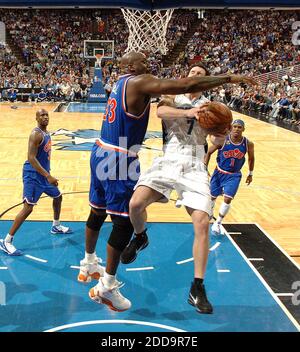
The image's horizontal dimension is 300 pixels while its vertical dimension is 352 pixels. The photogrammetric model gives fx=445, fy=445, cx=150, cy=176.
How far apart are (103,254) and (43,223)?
50.1 inches

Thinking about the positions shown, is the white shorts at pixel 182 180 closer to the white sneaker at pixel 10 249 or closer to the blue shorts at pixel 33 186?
the blue shorts at pixel 33 186

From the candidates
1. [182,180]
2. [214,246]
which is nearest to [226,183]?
[214,246]

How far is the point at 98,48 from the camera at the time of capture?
1052 inches

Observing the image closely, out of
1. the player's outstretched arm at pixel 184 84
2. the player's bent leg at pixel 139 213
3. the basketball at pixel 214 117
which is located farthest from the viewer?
the player's bent leg at pixel 139 213

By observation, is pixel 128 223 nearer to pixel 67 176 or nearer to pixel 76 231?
pixel 76 231

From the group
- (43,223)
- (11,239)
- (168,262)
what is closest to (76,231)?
(43,223)

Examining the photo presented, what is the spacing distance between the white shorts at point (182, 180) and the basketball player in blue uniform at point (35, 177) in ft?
5.32

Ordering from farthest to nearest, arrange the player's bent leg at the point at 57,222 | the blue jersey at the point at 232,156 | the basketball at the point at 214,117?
the blue jersey at the point at 232,156
the player's bent leg at the point at 57,222
the basketball at the point at 214,117

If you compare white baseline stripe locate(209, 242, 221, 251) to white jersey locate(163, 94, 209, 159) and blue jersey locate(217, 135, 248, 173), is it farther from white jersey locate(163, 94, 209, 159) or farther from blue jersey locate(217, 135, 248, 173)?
white jersey locate(163, 94, 209, 159)

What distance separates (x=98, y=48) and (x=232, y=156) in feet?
75.3

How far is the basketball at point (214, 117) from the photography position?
→ 2.96 metres

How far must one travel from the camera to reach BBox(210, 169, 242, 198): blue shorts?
5309 mm

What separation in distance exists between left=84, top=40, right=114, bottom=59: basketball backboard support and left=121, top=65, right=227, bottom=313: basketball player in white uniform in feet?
79.8

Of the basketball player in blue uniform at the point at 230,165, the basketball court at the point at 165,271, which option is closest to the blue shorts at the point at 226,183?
the basketball player in blue uniform at the point at 230,165
